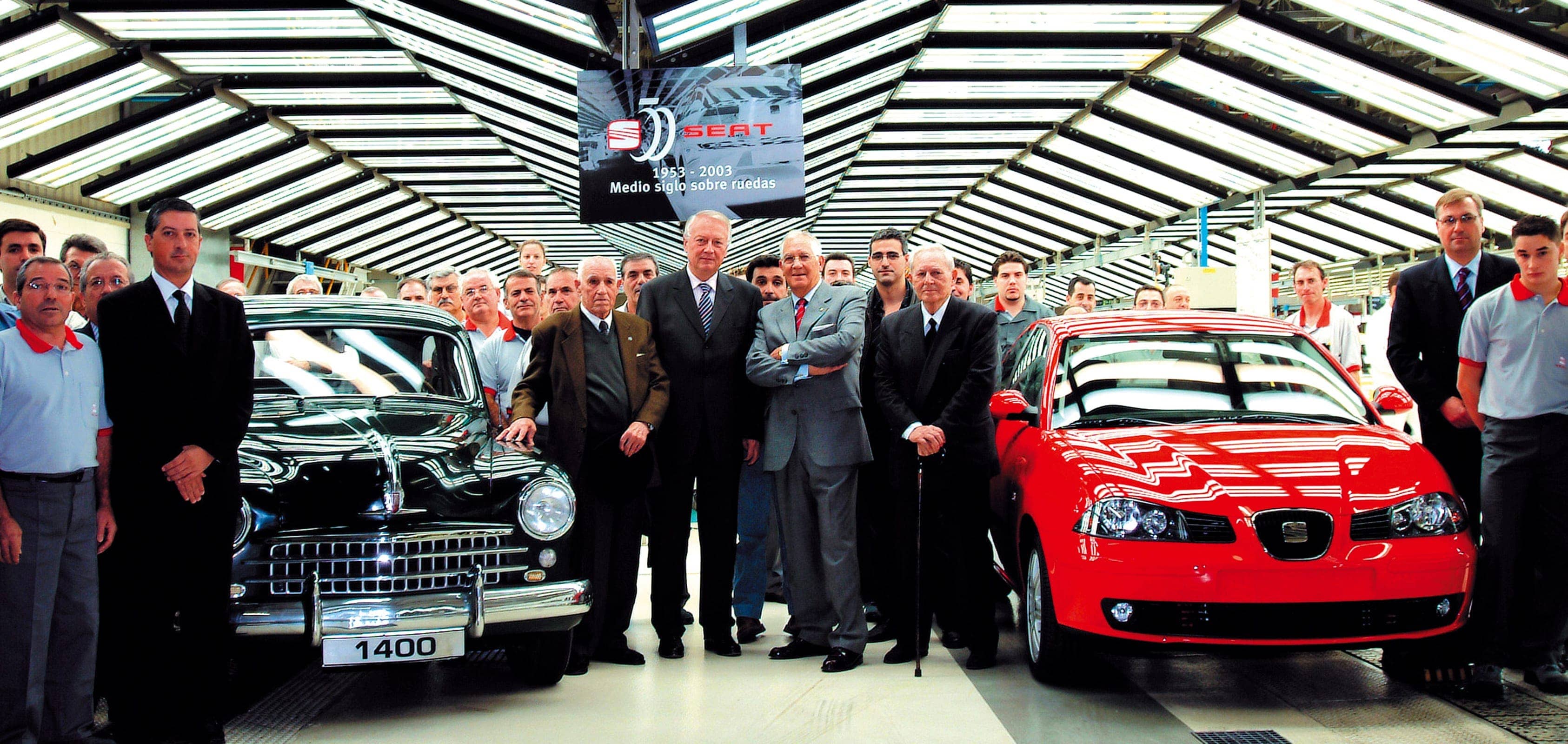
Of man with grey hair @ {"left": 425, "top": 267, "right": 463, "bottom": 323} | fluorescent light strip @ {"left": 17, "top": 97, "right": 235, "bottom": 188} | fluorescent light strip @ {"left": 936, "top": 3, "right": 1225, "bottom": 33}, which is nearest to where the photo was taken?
man with grey hair @ {"left": 425, "top": 267, "right": 463, "bottom": 323}

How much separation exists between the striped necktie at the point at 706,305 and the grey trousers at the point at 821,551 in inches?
27.9

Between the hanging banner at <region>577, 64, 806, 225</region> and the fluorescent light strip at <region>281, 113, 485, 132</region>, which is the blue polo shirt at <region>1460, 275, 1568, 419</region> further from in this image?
the fluorescent light strip at <region>281, 113, 485, 132</region>

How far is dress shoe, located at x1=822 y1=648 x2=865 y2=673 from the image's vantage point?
4.79 meters

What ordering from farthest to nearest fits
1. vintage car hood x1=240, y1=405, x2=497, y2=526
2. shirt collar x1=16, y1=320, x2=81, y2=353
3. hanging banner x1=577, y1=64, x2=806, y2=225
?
hanging banner x1=577, y1=64, x2=806, y2=225
vintage car hood x1=240, y1=405, x2=497, y2=526
shirt collar x1=16, y1=320, x2=81, y2=353

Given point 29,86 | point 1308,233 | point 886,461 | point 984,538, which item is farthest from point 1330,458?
Result: point 1308,233

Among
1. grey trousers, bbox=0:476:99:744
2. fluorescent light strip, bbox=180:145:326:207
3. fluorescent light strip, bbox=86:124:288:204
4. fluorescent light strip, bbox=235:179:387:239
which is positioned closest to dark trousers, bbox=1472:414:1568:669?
grey trousers, bbox=0:476:99:744

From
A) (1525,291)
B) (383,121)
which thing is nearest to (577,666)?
(1525,291)

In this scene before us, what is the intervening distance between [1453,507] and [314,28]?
10.9 metres

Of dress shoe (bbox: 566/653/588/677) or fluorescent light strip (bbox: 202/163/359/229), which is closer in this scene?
dress shoe (bbox: 566/653/588/677)

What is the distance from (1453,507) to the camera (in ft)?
13.3

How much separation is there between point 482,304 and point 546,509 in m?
2.88

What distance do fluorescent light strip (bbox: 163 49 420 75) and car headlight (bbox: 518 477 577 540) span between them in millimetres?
9514

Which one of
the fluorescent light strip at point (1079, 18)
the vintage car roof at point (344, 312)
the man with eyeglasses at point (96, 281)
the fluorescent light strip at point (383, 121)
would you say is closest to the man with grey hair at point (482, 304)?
the vintage car roof at point (344, 312)

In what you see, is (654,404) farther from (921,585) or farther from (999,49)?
(999,49)
